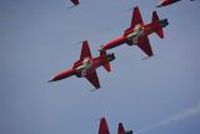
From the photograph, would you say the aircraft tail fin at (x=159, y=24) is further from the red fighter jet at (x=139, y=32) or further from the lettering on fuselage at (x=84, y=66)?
the lettering on fuselage at (x=84, y=66)

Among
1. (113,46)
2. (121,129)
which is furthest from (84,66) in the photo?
(121,129)

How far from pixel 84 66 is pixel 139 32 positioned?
37.9 ft

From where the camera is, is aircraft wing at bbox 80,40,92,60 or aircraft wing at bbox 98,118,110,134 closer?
aircraft wing at bbox 98,118,110,134

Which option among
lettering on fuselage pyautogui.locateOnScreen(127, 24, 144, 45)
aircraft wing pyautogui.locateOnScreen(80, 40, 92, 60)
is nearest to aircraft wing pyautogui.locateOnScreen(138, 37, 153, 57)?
lettering on fuselage pyautogui.locateOnScreen(127, 24, 144, 45)

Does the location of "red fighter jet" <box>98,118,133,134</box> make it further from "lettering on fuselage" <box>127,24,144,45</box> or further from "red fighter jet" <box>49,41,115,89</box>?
"lettering on fuselage" <box>127,24,144,45</box>

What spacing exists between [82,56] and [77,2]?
33.6 ft

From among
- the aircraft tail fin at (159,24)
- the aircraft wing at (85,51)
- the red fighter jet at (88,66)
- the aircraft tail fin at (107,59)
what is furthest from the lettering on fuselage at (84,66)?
the aircraft tail fin at (159,24)

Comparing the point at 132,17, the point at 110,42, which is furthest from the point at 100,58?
the point at 132,17

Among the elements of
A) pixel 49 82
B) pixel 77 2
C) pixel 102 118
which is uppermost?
pixel 77 2

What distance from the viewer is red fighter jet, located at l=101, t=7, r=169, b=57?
94000 millimetres

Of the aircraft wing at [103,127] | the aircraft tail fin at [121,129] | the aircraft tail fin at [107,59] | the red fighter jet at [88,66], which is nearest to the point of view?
the aircraft tail fin at [107,59]

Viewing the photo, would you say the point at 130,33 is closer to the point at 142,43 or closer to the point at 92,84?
the point at 142,43

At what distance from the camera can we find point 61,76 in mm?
99000

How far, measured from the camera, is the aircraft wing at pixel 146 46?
9875 centimetres
